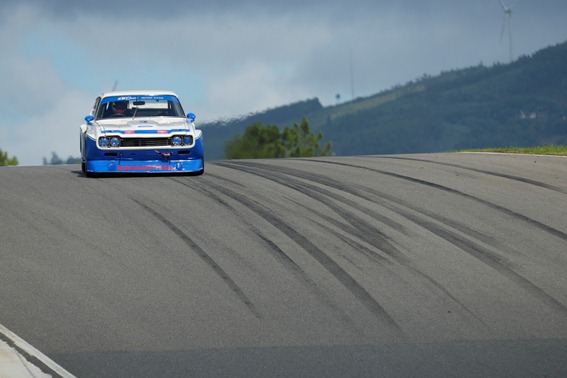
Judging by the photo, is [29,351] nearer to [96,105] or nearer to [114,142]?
[114,142]

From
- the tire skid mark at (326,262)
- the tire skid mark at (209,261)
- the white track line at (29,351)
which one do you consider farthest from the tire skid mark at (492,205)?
the white track line at (29,351)

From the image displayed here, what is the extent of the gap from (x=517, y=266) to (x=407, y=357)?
13.2ft

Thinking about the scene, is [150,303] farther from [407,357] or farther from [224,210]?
[224,210]

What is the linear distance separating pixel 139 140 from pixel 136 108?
1.24 m

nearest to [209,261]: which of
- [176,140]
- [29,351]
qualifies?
[29,351]

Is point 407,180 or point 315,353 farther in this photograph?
point 407,180

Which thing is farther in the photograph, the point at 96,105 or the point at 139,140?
the point at 96,105

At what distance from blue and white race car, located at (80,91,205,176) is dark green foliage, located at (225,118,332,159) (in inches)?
4436

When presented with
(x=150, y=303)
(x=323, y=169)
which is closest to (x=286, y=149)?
(x=323, y=169)

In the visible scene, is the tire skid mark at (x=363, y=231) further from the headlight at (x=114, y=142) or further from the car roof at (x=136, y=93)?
the headlight at (x=114, y=142)

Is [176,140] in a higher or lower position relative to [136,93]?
lower

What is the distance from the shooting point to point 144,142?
18031 mm

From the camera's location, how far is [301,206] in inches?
613

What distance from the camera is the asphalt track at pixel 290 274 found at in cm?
862
